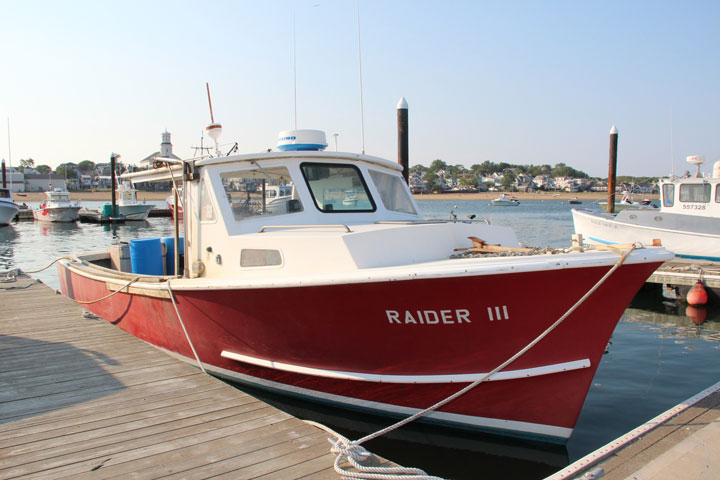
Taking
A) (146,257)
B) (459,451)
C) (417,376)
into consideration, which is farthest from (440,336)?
(146,257)

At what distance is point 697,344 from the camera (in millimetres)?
9375

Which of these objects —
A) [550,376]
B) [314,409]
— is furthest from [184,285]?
[550,376]

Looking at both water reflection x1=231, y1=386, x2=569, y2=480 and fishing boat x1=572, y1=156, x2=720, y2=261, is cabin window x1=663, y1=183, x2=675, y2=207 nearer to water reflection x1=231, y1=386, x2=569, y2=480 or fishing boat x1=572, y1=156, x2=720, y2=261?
fishing boat x1=572, y1=156, x2=720, y2=261

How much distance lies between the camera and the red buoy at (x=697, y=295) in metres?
11.8

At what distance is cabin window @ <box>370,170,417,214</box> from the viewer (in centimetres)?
643

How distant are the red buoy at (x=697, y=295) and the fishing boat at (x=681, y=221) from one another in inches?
166

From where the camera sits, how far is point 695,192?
54.5ft

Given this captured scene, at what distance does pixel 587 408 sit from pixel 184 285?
199 inches

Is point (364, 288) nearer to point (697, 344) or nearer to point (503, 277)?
point (503, 277)

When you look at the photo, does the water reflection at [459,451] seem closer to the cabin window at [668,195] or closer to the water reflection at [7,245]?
the cabin window at [668,195]

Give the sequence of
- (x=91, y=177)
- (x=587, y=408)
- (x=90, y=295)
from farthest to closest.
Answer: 1. (x=91, y=177)
2. (x=90, y=295)
3. (x=587, y=408)

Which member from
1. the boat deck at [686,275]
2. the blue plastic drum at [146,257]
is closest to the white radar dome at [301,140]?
the blue plastic drum at [146,257]

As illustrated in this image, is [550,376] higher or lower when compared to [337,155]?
lower

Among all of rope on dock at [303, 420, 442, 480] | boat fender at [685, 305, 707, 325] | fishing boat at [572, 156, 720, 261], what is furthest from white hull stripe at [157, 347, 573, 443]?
fishing boat at [572, 156, 720, 261]
